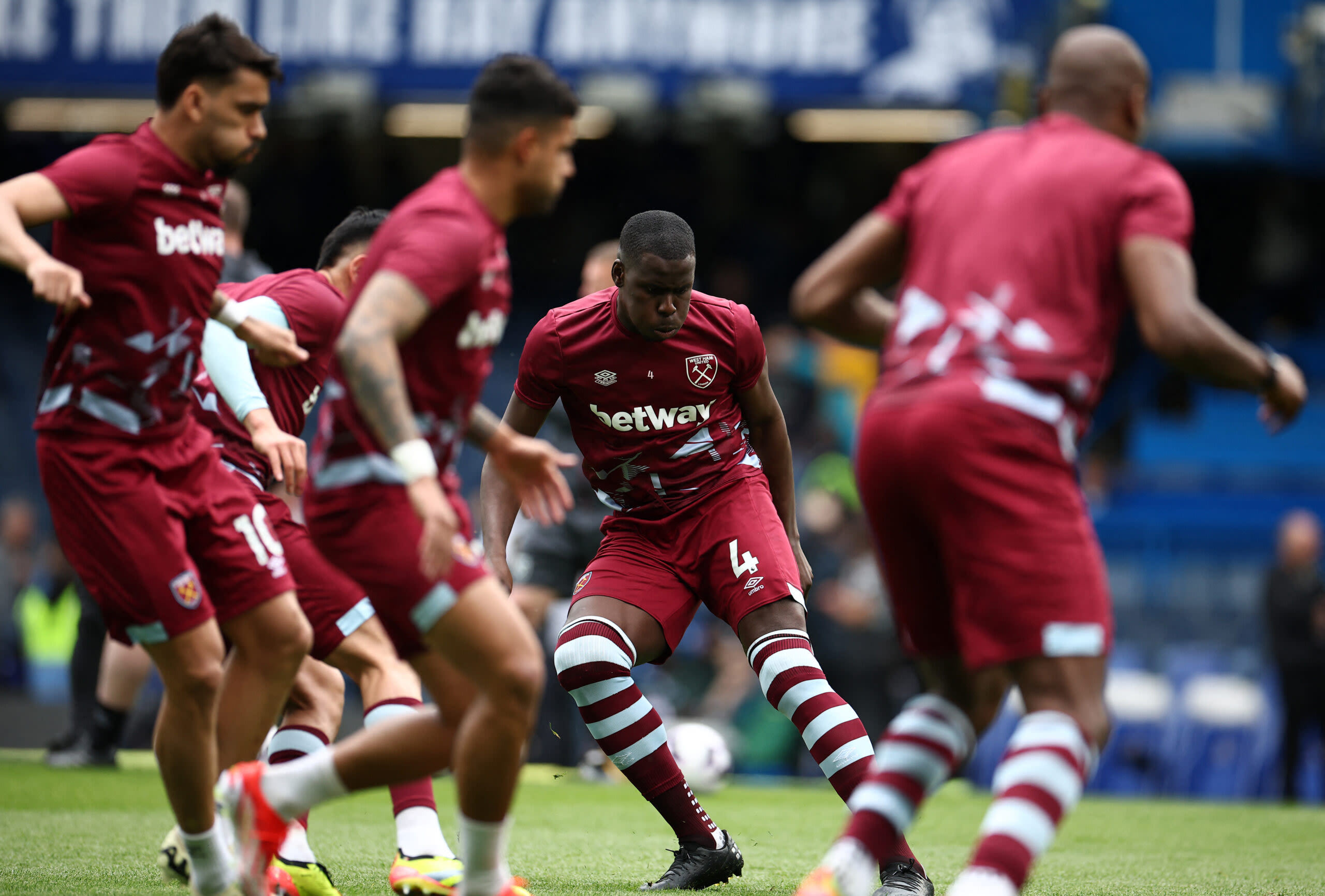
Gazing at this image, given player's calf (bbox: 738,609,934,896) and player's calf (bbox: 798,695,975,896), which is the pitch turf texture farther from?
player's calf (bbox: 798,695,975,896)

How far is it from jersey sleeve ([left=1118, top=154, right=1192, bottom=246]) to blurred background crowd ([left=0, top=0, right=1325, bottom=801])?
8495 mm

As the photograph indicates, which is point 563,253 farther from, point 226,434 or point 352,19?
point 226,434

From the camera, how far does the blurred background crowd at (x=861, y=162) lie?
42.0 ft

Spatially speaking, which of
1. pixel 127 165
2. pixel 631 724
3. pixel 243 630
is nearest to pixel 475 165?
pixel 127 165

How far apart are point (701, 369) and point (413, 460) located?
7.24 ft

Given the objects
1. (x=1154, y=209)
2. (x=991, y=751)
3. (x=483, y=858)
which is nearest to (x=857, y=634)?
(x=991, y=751)

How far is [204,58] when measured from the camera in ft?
13.6

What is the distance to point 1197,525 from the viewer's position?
1476cm

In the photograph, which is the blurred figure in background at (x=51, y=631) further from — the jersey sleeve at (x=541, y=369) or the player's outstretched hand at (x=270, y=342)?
the player's outstretched hand at (x=270, y=342)

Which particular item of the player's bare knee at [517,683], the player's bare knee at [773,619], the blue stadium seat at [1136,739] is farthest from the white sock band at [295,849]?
the blue stadium seat at [1136,739]

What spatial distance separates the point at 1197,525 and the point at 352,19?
31.8 feet

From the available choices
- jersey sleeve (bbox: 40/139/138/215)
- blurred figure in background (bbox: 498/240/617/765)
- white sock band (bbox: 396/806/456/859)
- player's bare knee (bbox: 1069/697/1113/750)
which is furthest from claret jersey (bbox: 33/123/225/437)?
blurred figure in background (bbox: 498/240/617/765)

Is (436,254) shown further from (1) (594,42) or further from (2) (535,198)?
(1) (594,42)

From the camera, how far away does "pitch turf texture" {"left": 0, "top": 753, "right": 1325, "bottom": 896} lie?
18.0ft
